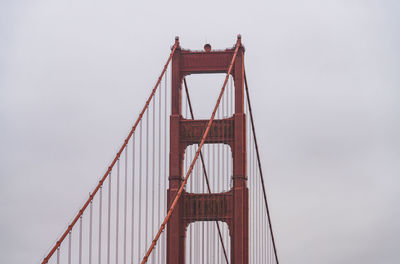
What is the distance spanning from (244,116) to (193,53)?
3.42m

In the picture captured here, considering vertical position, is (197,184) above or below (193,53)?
below

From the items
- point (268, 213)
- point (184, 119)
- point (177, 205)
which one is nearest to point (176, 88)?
point (184, 119)

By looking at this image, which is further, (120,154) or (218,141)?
(218,141)

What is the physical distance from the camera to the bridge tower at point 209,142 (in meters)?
47.5

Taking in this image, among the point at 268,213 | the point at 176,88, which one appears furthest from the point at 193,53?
the point at 268,213

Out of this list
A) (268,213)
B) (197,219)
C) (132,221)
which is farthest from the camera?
(268,213)

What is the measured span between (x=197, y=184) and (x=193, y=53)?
17.5ft

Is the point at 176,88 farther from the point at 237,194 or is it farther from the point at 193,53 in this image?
the point at 237,194

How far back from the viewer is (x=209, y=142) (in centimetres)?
4906

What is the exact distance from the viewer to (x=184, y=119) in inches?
1939

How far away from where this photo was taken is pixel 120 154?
4541 centimetres

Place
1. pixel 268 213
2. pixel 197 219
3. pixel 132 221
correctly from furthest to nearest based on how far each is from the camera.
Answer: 1. pixel 268 213
2. pixel 197 219
3. pixel 132 221

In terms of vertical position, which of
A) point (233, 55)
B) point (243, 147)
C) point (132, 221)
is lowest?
point (132, 221)

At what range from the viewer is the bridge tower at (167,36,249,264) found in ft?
156
